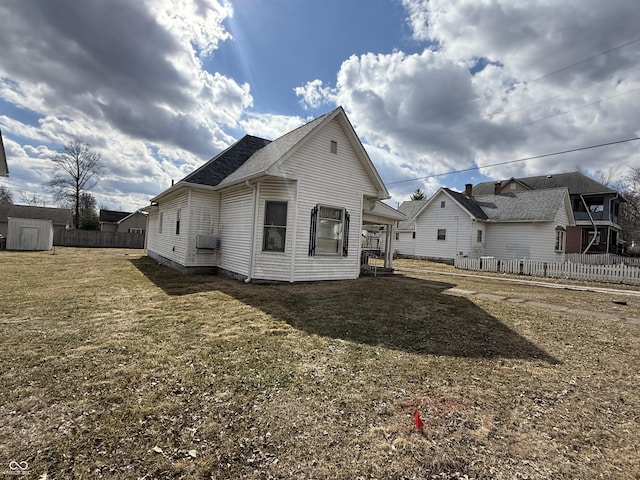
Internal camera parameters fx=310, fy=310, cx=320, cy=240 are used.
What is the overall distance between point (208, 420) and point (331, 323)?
3.38 m

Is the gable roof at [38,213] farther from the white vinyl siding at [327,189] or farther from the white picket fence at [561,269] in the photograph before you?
the white picket fence at [561,269]

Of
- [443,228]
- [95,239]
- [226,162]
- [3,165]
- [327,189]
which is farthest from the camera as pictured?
[95,239]

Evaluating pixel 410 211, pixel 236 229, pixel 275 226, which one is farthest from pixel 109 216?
pixel 275 226

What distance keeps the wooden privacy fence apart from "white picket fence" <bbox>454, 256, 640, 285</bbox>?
106 feet

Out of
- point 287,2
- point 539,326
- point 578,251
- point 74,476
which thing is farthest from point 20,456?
point 578,251

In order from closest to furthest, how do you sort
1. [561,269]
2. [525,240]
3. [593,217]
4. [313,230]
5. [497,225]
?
[313,230] → [561,269] → [525,240] → [497,225] → [593,217]

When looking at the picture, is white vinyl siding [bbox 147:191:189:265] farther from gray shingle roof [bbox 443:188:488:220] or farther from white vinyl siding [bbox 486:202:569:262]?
white vinyl siding [bbox 486:202:569:262]

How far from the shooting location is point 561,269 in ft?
52.2

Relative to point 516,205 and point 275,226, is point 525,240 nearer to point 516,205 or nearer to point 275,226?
point 516,205

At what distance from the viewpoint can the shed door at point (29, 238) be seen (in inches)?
865

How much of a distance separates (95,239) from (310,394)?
36926 mm

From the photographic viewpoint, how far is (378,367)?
4043 mm

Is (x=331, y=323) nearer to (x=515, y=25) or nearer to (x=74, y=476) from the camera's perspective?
(x=74, y=476)

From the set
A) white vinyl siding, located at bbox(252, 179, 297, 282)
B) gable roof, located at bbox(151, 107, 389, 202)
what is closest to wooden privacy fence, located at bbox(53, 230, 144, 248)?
gable roof, located at bbox(151, 107, 389, 202)
